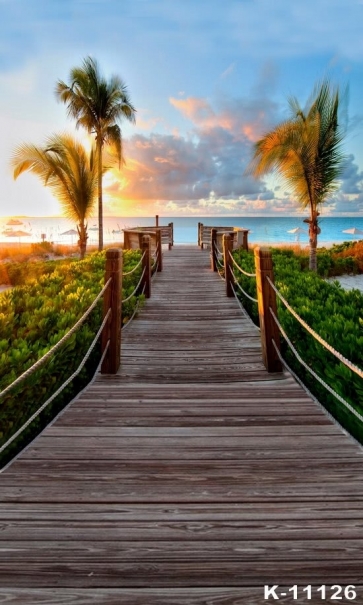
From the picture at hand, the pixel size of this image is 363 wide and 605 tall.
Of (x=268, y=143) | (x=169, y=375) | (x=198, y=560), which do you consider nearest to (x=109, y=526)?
(x=198, y=560)

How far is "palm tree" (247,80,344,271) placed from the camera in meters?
14.2

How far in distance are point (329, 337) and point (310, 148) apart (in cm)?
1238

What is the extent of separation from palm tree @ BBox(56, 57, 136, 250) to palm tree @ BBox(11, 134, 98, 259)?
2.24 feet

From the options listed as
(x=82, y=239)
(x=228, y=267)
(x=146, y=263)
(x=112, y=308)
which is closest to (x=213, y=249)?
(x=228, y=267)

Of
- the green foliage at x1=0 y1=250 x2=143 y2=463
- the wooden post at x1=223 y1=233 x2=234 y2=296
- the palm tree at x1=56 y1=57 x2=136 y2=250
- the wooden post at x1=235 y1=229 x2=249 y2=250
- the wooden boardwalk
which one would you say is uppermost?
the palm tree at x1=56 y1=57 x2=136 y2=250

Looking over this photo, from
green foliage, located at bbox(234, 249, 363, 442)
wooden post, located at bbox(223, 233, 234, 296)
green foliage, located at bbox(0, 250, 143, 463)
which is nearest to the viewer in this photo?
green foliage, located at bbox(0, 250, 143, 463)

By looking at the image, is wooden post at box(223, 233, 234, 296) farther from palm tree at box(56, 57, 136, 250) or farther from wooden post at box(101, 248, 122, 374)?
palm tree at box(56, 57, 136, 250)

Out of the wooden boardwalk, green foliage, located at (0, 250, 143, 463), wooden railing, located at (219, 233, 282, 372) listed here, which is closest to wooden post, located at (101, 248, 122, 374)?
green foliage, located at (0, 250, 143, 463)

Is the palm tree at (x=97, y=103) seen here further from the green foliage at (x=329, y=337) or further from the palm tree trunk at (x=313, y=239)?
the green foliage at (x=329, y=337)

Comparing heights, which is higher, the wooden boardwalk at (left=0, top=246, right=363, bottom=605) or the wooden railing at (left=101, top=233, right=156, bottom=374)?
the wooden railing at (left=101, top=233, right=156, bottom=374)

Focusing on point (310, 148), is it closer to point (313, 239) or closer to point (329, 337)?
point (313, 239)

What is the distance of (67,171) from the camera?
55.3ft

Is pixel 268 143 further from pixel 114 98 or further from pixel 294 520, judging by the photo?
pixel 294 520

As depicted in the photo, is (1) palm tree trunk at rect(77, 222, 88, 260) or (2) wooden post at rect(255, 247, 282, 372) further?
(1) palm tree trunk at rect(77, 222, 88, 260)
